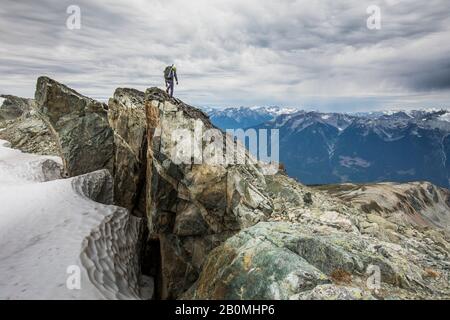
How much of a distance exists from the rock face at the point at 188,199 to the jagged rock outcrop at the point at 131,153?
4879 millimetres

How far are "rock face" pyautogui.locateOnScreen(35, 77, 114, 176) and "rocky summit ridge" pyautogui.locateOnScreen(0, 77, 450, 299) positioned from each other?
0.12 metres

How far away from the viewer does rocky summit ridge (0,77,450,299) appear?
1445cm

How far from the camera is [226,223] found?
23344 mm

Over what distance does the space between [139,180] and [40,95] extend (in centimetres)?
1909

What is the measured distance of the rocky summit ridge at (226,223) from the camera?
1445cm

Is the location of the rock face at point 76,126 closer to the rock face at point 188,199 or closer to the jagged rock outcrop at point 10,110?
the rock face at point 188,199

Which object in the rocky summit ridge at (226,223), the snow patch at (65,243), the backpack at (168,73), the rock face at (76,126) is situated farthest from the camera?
the rock face at (76,126)

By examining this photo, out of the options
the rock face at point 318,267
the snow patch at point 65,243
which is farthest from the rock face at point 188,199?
the rock face at point 318,267

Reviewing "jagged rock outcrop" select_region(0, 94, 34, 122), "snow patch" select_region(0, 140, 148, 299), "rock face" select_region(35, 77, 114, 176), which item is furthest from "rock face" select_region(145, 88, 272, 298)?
"jagged rock outcrop" select_region(0, 94, 34, 122)

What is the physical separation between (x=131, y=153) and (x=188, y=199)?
12352mm

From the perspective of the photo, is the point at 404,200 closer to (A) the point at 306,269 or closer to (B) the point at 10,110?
(B) the point at 10,110

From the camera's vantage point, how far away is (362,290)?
43.4 ft

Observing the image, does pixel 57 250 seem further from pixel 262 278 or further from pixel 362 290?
pixel 362 290
